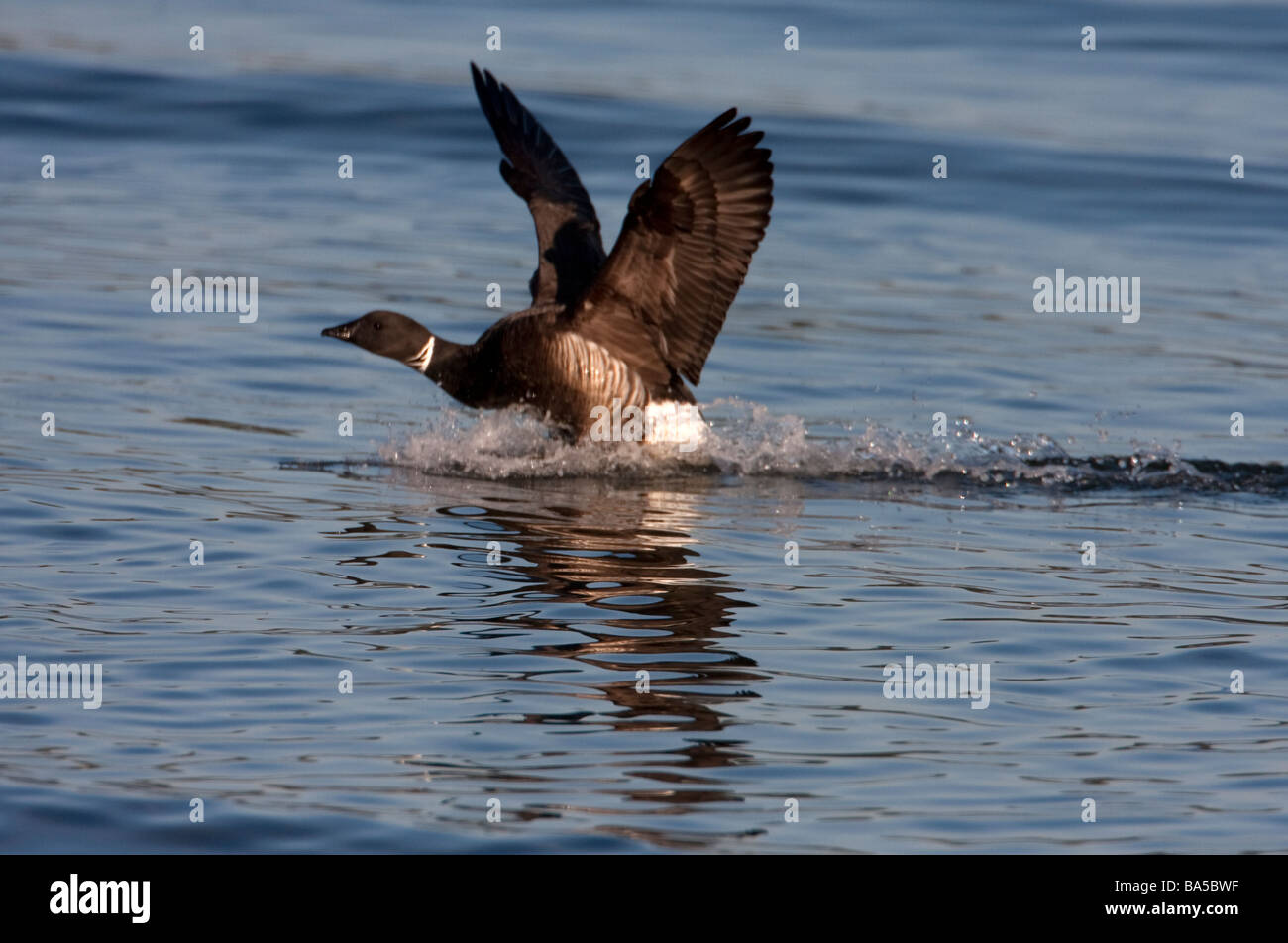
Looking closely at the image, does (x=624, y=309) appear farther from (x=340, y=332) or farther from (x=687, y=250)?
(x=340, y=332)

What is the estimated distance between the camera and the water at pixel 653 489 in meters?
4.74

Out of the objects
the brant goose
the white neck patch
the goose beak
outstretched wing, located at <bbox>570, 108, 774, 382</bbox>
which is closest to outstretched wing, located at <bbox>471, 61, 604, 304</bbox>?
the brant goose

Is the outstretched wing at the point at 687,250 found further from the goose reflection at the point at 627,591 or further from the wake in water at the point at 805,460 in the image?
the goose reflection at the point at 627,591

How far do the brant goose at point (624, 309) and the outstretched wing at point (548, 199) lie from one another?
0.01m

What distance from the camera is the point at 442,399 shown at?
10.8 meters

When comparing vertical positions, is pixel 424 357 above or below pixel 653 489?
above

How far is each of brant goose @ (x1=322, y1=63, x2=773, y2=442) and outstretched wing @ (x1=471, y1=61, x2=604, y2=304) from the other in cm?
1

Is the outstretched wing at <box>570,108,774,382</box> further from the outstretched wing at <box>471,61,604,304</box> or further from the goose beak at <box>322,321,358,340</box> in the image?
the goose beak at <box>322,321,358,340</box>

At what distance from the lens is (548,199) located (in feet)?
32.3

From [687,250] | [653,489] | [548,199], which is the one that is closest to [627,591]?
[653,489]

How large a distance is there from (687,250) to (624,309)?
1.83 ft

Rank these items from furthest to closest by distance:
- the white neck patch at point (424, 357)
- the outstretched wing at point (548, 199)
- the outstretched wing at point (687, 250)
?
the outstretched wing at point (548, 199) < the white neck patch at point (424, 357) < the outstretched wing at point (687, 250)

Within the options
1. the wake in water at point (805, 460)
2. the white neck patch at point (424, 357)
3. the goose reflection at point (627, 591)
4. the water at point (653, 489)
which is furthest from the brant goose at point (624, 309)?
the goose reflection at point (627, 591)

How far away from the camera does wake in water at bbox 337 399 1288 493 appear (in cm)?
890
